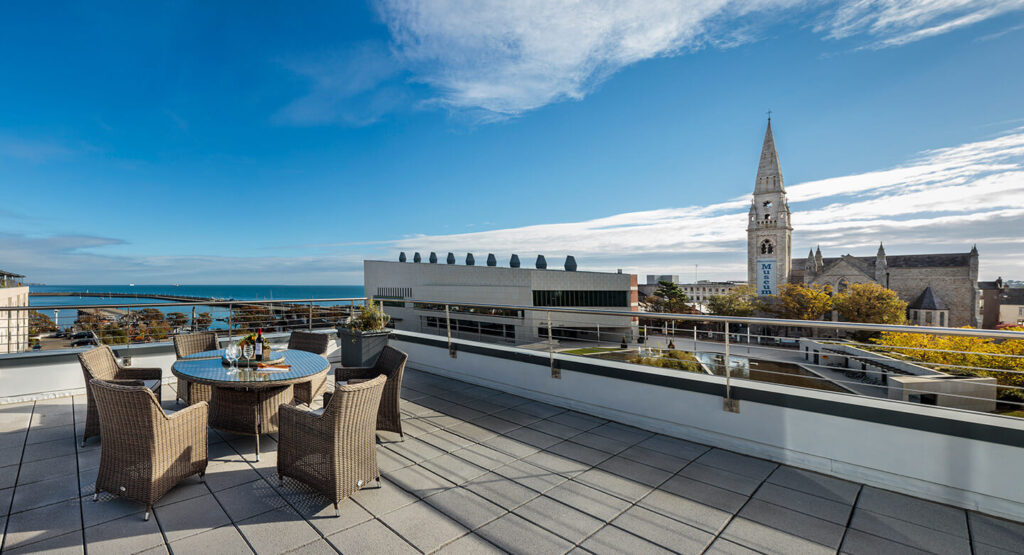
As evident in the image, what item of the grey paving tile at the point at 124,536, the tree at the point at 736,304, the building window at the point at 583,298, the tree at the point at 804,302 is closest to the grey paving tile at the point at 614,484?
the grey paving tile at the point at 124,536

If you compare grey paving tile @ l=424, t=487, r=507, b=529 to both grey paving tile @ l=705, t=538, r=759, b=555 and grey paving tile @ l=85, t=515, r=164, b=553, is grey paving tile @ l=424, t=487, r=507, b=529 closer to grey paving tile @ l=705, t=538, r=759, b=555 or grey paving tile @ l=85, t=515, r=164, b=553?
grey paving tile @ l=705, t=538, r=759, b=555

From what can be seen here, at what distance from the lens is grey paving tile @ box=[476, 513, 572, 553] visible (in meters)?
2.04

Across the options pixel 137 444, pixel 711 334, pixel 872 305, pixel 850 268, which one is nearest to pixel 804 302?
pixel 872 305

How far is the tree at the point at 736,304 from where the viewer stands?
52781 millimetres

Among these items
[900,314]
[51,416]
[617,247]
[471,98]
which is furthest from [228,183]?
[900,314]

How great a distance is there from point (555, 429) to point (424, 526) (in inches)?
70.3

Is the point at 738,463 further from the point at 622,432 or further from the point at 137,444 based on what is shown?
the point at 137,444

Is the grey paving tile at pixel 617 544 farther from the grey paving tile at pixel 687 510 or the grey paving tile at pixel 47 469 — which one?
the grey paving tile at pixel 47 469

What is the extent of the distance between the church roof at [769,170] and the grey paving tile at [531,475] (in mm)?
80114

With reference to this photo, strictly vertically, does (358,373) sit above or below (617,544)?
above

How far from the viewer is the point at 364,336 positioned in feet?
19.3

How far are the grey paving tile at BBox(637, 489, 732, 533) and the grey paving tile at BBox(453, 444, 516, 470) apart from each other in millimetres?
1075

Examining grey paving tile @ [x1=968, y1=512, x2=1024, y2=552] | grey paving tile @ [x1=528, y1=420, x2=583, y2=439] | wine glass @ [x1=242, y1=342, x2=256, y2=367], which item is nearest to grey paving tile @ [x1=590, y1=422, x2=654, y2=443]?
grey paving tile @ [x1=528, y1=420, x2=583, y2=439]

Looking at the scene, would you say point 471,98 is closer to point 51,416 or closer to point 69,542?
point 51,416
